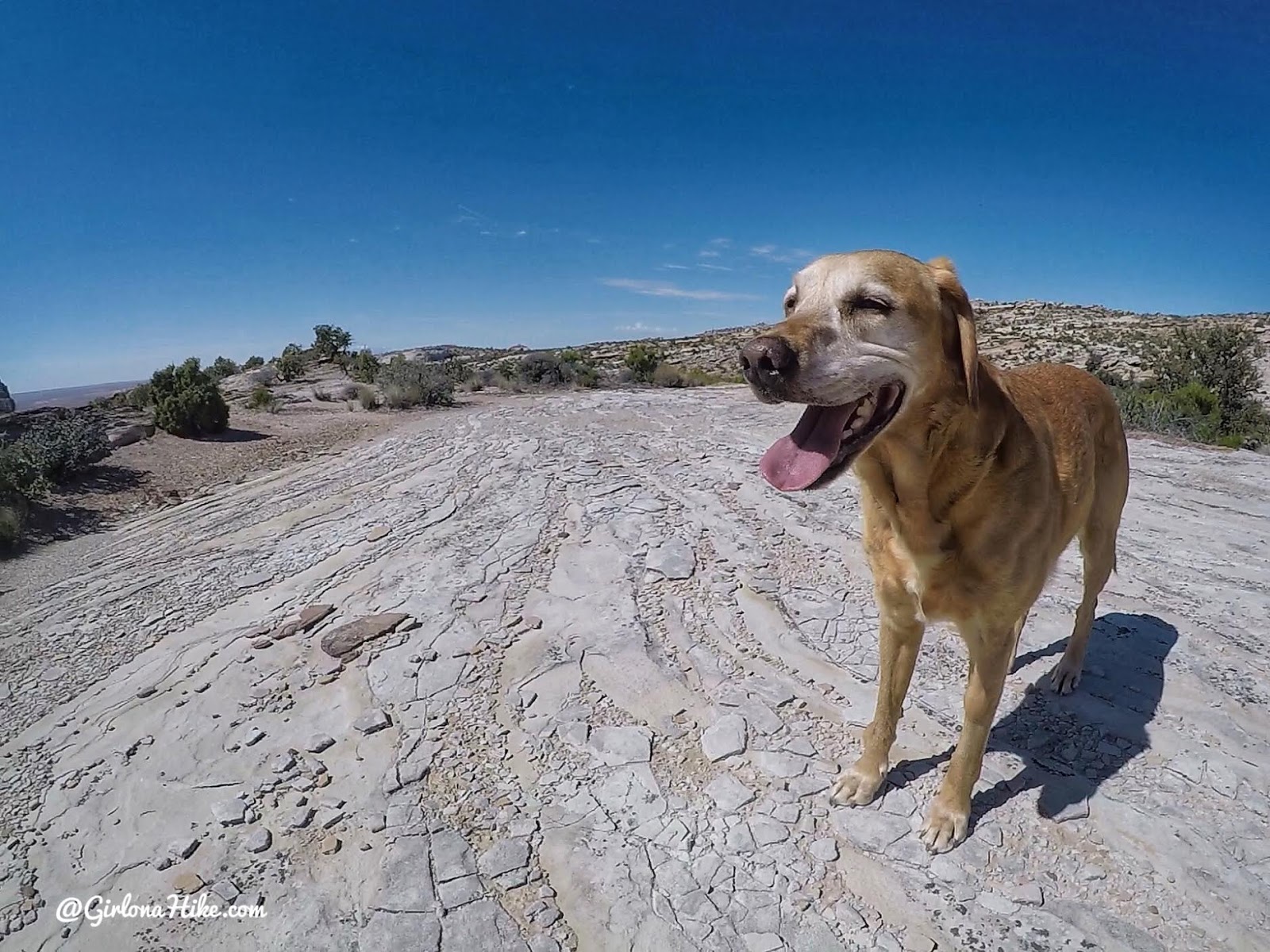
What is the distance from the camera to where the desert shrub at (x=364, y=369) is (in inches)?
938

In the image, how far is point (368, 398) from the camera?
17.3 metres

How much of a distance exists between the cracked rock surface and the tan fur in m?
0.44

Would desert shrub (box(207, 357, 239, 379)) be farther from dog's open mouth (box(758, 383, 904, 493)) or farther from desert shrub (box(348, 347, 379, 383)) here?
dog's open mouth (box(758, 383, 904, 493))

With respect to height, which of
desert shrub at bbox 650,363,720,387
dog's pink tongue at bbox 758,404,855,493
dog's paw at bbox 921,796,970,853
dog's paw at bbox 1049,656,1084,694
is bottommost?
dog's paw at bbox 921,796,970,853

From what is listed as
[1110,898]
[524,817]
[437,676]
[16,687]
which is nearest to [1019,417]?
[1110,898]

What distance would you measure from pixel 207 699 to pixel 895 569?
3.74 meters

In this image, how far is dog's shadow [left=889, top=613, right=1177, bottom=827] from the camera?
2842mm

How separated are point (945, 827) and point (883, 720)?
1.43 feet

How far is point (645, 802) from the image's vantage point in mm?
2857

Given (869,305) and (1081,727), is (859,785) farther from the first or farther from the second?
(869,305)

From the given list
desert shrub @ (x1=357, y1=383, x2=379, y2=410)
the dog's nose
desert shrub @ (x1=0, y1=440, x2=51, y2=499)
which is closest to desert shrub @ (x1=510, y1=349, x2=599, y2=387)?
desert shrub @ (x1=357, y1=383, x2=379, y2=410)

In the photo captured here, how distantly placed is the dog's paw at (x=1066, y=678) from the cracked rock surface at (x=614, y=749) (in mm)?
55

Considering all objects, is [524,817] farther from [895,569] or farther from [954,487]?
[954,487]

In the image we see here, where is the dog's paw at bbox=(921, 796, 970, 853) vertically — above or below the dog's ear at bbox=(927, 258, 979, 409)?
below
